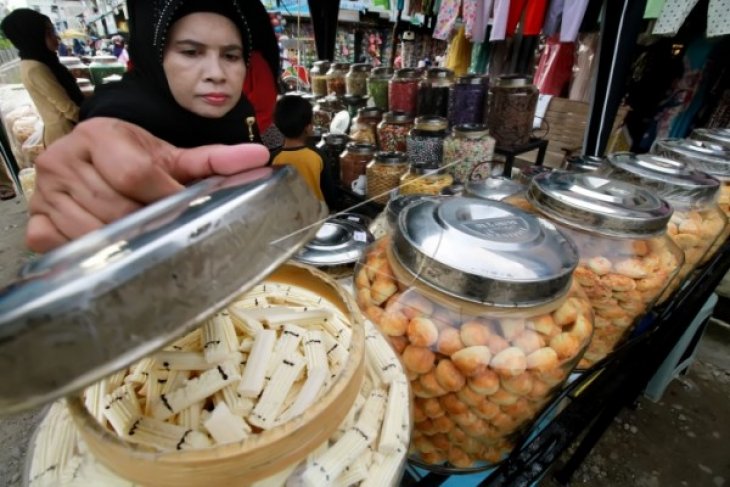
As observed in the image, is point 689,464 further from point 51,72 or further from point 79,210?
point 51,72

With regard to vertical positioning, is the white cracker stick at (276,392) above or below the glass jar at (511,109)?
below

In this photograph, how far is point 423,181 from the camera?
1.45 m

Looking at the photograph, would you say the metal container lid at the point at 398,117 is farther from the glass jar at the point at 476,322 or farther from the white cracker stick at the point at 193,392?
the white cracker stick at the point at 193,392

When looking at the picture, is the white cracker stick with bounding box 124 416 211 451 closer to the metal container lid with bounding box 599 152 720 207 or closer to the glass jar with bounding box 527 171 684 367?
the glass jar with bounding box 527 171 684 367

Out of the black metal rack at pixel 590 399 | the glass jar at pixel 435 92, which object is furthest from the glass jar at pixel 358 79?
the black metal rack at pixel 590 399

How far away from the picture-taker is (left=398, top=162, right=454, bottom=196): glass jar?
1.43m

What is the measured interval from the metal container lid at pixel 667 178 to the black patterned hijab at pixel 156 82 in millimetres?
1164

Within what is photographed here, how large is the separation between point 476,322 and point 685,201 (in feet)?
3.02

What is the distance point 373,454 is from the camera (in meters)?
0.44

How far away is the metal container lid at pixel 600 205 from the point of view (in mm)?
769

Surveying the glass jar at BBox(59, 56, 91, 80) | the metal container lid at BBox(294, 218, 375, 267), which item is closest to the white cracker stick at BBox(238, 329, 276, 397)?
the metal container lid at BBox(294, 218, 375, 267)

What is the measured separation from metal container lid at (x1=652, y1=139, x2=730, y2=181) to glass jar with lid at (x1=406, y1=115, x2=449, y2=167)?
876 mm

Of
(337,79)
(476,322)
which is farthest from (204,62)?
(337,79)

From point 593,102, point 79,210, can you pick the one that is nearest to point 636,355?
point 79,210
